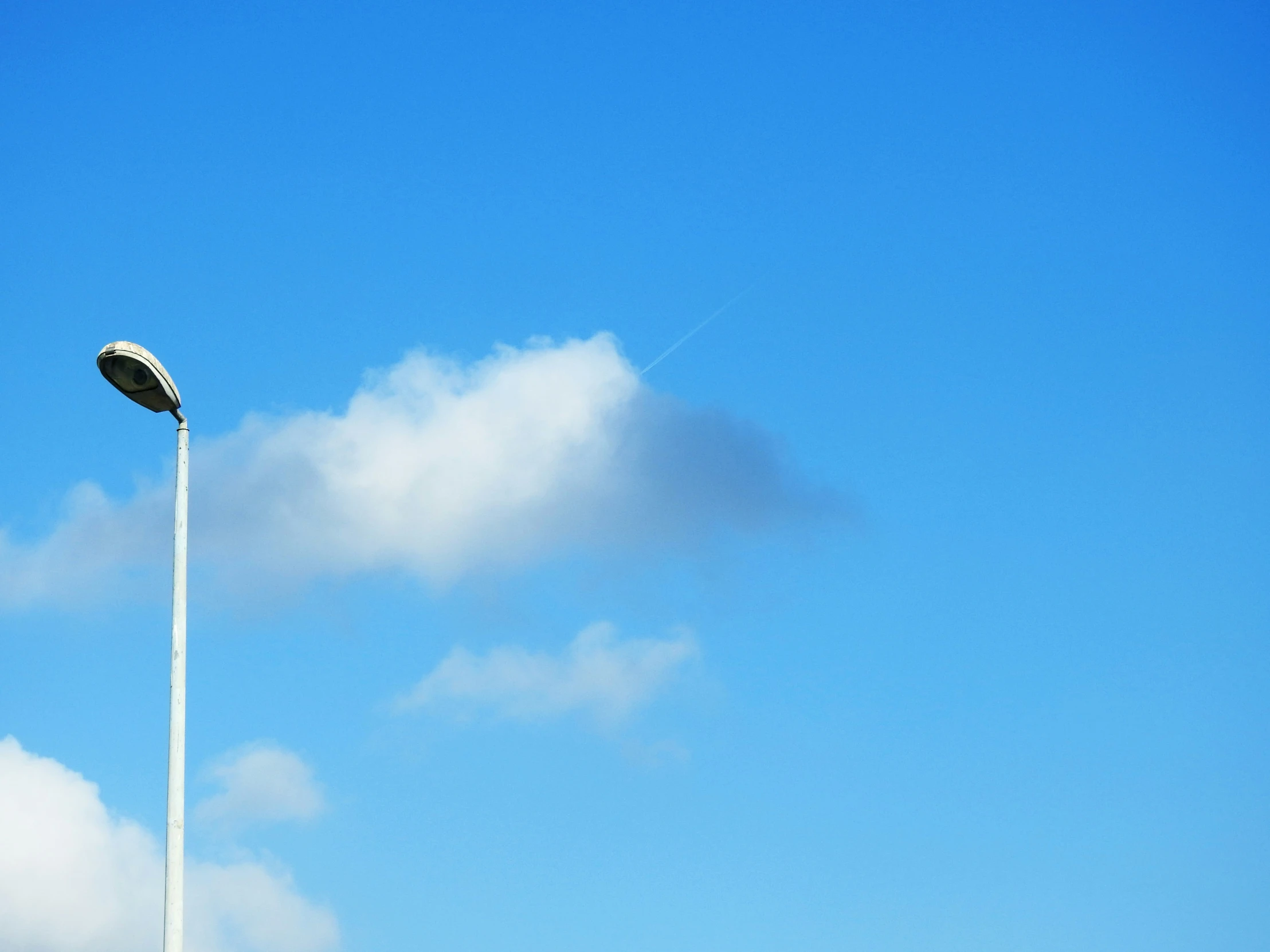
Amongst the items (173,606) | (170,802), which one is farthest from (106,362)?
(170,802)

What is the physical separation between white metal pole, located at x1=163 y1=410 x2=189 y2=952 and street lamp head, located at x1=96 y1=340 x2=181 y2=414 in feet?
1.50

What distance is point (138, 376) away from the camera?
2530 centimetres

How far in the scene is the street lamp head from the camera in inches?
981

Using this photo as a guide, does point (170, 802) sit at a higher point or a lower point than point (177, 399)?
lower

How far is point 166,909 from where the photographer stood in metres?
23.8

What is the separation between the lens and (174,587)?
1014 inches

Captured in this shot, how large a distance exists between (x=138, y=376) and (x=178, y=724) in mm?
4870

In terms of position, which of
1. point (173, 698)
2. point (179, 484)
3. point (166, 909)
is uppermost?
point (179, 484)

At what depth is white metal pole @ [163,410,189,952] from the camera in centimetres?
2383

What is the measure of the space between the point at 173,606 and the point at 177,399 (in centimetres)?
298

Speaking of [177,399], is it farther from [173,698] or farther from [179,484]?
[173,698]

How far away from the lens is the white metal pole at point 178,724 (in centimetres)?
2383

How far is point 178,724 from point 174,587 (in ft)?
6.70

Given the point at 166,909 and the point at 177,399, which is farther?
the point at 177,399
